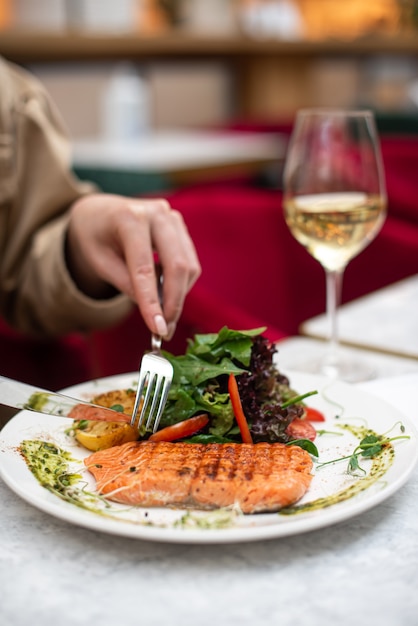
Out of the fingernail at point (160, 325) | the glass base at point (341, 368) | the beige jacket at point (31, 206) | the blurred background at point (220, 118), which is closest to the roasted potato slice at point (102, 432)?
the fingernail at point (160, 325)

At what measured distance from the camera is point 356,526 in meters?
0.61

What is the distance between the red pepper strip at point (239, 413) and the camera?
736 mm

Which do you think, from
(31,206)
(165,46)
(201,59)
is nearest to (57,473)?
(31,206)

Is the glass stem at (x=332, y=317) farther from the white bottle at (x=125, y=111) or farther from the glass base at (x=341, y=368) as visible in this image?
the white bottle at (x=125, y=111)

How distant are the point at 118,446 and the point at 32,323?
91 centimetres

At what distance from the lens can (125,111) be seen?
13.8 feet

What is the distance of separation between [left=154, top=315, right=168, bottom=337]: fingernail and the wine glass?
0.26m

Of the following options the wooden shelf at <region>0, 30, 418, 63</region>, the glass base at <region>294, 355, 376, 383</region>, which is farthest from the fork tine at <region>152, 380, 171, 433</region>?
the wooden shelf at <region>0, 30, 418, 63</region>

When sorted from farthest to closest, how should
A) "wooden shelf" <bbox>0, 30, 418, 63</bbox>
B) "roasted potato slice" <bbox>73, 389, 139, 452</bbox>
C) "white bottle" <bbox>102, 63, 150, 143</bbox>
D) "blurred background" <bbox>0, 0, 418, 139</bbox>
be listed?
"blurred background" <bbox>0, 0, 418, 139</bbox>
"wooden shelf" <bbox>0, 30, 418, 63</bbox>
"white bottle" <bbox>102, 63, 150, 143</bbox>
"roasted potato slice" <bbox>73, 389, 139, 452</bbox>

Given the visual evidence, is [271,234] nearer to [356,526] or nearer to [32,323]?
[32,323]

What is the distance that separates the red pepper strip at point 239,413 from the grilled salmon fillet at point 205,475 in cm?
5

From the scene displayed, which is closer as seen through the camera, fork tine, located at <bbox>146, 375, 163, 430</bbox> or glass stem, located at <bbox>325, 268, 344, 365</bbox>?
fork tine, located at <bbox>146, 375, 163, 430</bbox>

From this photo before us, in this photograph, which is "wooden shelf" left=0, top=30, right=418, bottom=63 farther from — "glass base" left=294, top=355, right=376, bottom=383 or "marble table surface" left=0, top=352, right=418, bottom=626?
"marble table surface" left=0, top=352, right=418, bottom=626

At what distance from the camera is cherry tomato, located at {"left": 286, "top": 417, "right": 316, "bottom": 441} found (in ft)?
2.46
